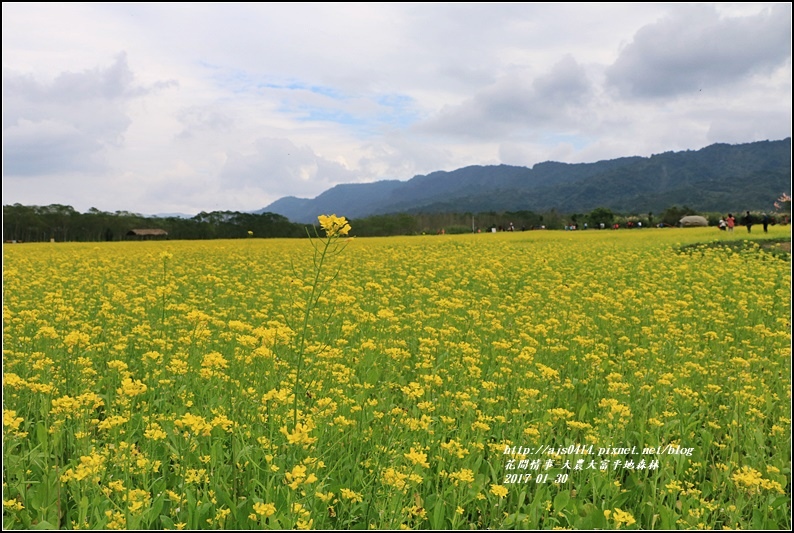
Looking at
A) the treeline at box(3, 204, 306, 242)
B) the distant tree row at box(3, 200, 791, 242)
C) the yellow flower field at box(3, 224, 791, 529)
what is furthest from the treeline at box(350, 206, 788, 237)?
the yellow flower field at box(3, 224, 791, 529)

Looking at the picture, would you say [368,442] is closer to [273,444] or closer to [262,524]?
[273,444]

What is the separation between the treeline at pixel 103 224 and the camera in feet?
121

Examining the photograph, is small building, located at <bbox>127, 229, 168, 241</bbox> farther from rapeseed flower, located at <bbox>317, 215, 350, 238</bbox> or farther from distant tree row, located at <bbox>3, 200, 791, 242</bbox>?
rapeseed flower, located at <bbox>317, 215, 350, 238</bbox>

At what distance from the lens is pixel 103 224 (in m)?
46.0

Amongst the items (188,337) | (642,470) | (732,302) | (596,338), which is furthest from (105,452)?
(732,302)

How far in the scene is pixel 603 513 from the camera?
3.01 meters

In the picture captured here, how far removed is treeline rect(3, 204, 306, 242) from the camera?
3684 cm

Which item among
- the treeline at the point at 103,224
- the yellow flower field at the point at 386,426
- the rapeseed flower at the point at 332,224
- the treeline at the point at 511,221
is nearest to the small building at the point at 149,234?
the treeline at the point at 103,224

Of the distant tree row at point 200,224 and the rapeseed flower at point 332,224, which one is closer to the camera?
the rapeseed flower at point 332,224

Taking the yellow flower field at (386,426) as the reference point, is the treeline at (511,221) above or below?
above

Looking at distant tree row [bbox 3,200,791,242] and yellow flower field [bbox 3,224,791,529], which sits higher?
distant tree row [bbox 3,200,791,242]

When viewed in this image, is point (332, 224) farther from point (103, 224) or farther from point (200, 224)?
point (103, 224)

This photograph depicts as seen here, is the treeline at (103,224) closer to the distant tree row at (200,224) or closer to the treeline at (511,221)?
the distant tree row at (200,224)

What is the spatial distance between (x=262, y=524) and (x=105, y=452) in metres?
1.10
